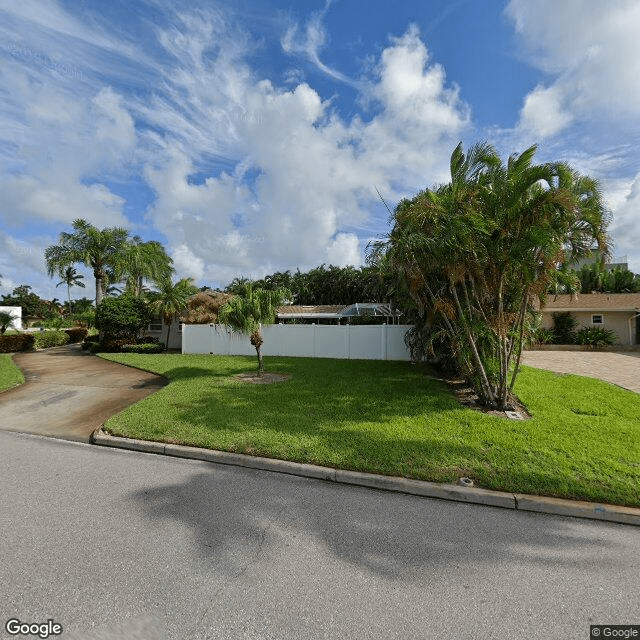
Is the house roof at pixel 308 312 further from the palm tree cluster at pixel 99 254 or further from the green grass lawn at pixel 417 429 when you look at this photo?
the green grass lawn at pixel 417 429

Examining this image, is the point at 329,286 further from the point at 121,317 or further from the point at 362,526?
the point at 362,526

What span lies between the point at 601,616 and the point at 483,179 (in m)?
7.10

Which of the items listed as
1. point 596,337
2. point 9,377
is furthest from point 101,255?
point 596,337

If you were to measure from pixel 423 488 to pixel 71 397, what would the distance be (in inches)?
361

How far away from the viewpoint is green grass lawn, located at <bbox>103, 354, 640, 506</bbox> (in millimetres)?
4512

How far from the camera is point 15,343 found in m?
20.7

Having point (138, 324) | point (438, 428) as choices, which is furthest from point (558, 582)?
point (138, 324)

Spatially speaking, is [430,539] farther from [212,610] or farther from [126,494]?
[126,494]

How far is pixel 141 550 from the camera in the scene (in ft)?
10.1

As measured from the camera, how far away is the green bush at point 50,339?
22594 millimetres

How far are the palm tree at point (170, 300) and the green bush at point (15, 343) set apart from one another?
781 cm

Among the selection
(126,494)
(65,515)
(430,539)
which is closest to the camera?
(430,539)

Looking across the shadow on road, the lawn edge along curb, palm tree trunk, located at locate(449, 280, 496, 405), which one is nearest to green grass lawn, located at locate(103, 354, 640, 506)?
the lawn edge along curb

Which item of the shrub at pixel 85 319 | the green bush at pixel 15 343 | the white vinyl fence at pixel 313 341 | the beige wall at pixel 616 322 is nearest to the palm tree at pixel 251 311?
the white vinyl fence at pixel 313 341
